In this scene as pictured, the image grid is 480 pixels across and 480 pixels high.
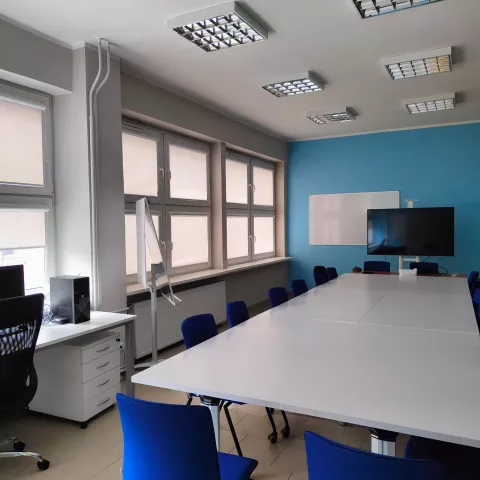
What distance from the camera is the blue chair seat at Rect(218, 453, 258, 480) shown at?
178 centimetres

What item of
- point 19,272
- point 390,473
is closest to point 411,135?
point 19,272

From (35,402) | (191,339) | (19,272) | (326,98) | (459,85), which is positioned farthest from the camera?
(326,98)

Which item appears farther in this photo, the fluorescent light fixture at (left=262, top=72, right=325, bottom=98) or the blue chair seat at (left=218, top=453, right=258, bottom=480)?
the fluorescent light fixture at (left=262, top=72, right=325, bottom=98)

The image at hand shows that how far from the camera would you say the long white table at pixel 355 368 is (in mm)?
1647

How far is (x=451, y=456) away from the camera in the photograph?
72.4 inches

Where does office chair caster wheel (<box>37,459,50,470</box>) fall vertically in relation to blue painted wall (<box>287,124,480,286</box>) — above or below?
below

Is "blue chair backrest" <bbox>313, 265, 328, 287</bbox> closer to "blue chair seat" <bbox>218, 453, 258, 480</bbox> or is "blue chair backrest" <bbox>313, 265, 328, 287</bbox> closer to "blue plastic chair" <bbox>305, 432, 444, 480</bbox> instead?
"blue chair seat" <bbox>218, 453, 258, 480</bbox>

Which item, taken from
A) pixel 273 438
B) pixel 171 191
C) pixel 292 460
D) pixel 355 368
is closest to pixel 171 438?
pixel 355 368

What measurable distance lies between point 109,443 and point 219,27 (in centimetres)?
337

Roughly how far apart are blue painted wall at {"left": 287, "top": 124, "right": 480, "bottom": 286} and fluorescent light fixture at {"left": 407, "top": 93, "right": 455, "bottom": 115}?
47.8 inches

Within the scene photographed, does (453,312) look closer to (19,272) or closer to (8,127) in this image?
(19,272)

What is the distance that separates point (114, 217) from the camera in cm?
411

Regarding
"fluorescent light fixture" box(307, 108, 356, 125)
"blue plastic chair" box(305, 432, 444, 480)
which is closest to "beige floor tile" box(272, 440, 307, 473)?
"blue plastic chair" box(305, 432, 444, 480)

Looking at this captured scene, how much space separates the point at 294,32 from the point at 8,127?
8.67 ft
